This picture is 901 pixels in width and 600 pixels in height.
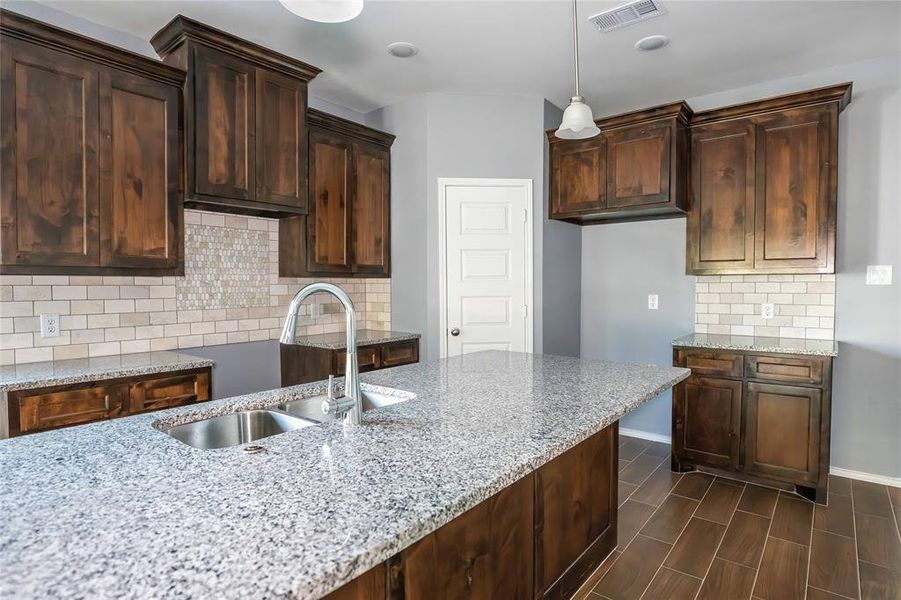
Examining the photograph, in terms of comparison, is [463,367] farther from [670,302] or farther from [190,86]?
[670,302]

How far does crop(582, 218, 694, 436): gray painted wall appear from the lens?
4047 mm

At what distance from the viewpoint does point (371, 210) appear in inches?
158

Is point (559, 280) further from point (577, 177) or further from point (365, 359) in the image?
point (365, 359)

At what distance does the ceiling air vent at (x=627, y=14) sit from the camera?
2.60 metres

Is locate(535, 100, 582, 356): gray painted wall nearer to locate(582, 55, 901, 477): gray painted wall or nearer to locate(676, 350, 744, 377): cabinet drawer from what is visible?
locate(676, 350, 744, 377): cabinet drawer

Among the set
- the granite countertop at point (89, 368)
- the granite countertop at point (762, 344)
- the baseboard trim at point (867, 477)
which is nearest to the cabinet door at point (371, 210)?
the granite countertop at point (89, 368)

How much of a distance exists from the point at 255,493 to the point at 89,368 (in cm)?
200

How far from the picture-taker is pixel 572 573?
75.9 inches

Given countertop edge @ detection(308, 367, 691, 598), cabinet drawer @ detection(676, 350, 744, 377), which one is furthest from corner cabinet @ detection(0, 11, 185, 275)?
cabinet drawer @ detection(676, 350, 744, 377)

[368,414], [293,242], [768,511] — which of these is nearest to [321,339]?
[293,242]

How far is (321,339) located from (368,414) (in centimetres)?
238

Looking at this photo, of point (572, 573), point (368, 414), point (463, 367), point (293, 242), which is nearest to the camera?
point (368, 414)

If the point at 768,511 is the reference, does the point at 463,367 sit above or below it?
above

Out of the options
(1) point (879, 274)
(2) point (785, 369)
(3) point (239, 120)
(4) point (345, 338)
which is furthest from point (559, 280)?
(3) point (239, 120)
